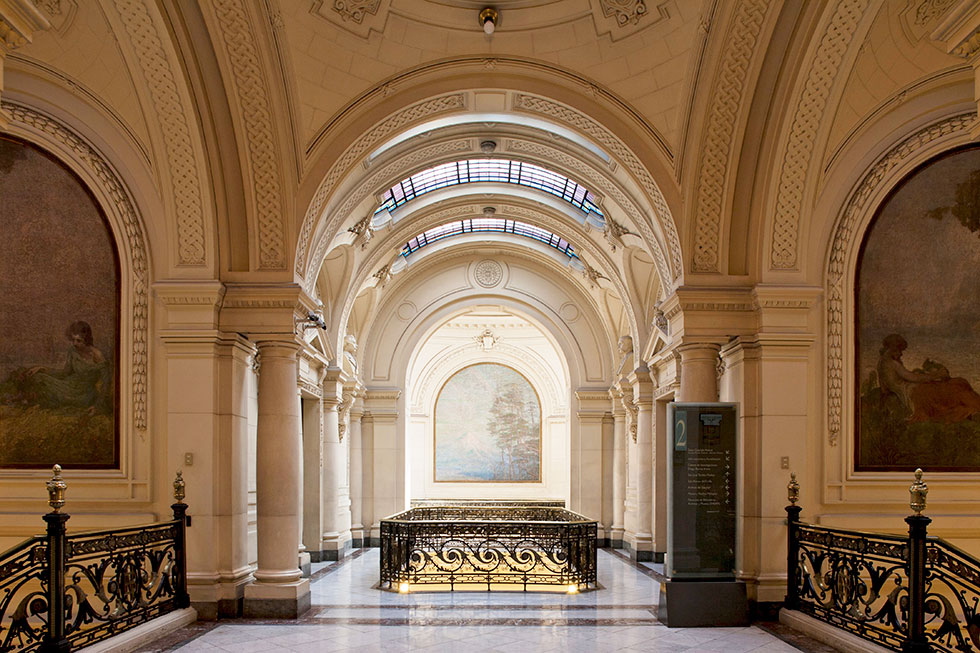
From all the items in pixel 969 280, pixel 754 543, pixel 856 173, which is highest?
pixel 856 173

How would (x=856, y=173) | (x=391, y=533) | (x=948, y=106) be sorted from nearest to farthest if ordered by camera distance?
(x=948, y=106), (x=856, y=173), (x=391, y=533)

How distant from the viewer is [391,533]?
1335 centimetres

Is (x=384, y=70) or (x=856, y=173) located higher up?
(x=384, y=70)

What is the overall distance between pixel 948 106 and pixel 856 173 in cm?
121

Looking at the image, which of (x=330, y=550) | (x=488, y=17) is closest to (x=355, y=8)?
(x=488, y=17)

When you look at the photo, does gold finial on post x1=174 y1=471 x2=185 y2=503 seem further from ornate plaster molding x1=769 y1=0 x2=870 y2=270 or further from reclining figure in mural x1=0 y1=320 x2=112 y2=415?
ornate plaster molding x1=769 y1=0 x2=870 y2=270

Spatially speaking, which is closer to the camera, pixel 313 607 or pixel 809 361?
pixel 809 361

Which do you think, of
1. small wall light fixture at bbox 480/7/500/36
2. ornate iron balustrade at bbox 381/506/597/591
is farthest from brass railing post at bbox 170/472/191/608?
small wall light fixture at bbox 480/7/500/36

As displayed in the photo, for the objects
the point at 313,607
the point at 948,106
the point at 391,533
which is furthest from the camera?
the point at 391,533

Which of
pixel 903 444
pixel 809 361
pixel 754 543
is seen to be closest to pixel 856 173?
pixel 809 361

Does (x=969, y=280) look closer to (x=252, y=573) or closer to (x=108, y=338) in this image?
(x=252, y=573)

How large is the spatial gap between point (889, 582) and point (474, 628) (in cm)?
490

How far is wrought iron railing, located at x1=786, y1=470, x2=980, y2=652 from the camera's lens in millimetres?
7090

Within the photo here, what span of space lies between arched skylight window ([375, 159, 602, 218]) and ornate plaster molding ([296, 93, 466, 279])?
189 inches
